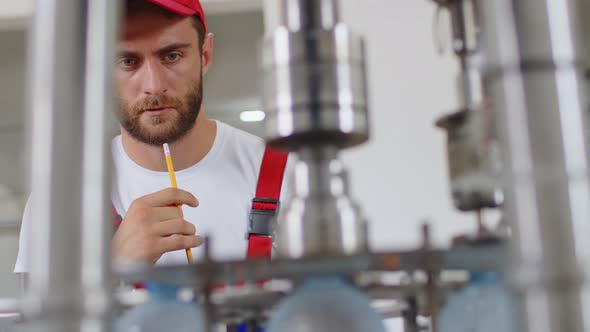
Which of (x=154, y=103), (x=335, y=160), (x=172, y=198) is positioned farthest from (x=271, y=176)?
(x=335, y=160)

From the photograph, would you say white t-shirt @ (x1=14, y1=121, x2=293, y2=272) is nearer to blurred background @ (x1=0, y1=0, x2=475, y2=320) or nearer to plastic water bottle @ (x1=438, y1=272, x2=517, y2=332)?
blurred background @ (x1=0, y1=0, x2=475, y2=320)

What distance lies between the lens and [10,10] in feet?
6.27

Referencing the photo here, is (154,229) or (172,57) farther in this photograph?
(172,57)

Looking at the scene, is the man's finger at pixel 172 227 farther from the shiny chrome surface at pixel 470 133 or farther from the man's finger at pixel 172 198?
the shiny chrome surface at pixel 470 133

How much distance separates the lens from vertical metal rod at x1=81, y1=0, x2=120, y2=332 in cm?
17

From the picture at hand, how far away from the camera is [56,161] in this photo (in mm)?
171

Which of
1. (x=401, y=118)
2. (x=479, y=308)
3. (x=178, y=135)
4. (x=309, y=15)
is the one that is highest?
(x=401, y=118)

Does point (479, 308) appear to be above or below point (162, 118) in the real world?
below

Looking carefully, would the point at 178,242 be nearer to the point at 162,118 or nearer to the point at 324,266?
the point at 324,266

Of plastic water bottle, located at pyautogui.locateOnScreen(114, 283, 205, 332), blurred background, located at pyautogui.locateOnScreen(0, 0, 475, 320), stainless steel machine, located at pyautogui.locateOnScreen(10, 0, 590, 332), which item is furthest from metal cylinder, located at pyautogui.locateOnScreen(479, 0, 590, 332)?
Answer: blurred background, located at pyautogui.locateOnScreen(0, 0, 475, 320)

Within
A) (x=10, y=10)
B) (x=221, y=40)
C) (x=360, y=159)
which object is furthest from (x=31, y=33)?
(x=221, y=40)

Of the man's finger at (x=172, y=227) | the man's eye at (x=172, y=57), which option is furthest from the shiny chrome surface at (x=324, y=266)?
the man's eye at (x=172, y=57)

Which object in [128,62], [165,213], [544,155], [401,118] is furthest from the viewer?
[401,118]

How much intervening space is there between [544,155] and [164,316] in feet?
0.42
